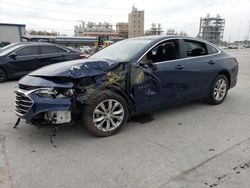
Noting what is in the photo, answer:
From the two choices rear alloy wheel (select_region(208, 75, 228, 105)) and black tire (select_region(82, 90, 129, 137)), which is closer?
black tire (select_region(82, 90, 129, 137))

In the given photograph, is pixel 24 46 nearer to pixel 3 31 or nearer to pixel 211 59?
pixel 211 59

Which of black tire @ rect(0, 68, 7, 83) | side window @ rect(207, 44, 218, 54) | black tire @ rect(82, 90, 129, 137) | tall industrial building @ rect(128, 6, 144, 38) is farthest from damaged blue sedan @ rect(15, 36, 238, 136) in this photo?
tall industrial building @ rect(128, 6, 144, 38)

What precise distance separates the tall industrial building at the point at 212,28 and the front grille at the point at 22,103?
90.1 metres

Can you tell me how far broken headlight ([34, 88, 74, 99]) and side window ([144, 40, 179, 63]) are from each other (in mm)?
1599

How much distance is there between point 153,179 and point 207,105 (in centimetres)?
341

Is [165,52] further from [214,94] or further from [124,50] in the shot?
[214,94]

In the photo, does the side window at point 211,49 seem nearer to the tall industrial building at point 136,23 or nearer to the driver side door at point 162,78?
the driver side door at point 162,78

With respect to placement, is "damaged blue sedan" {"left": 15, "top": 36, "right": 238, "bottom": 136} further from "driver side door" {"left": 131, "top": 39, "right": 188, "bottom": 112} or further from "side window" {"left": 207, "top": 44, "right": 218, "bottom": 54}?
"side window" {"left": 207, "top": 44, "right": 218, "bottom": 54}

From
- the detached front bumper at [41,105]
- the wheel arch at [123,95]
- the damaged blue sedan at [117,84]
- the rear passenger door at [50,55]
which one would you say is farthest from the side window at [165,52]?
the rear passenger door at [50,55]

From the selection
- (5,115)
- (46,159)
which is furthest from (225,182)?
(5,115)

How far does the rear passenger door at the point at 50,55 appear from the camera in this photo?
9805 mm

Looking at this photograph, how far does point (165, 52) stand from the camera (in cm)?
478

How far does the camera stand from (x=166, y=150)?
3.51m

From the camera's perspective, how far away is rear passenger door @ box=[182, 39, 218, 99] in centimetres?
497
